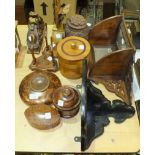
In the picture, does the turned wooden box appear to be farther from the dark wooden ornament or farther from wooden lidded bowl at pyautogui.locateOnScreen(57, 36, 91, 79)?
the dark wooden ornament

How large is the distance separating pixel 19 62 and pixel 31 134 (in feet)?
1.78

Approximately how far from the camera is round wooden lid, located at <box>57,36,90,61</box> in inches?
63.5

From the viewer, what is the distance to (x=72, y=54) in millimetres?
1627

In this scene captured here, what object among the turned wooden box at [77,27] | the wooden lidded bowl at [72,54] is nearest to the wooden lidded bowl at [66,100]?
the wooden lidded bowl at [72,54]

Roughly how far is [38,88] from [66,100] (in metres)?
0.20

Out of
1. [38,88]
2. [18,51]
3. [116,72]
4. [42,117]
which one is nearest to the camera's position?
[42,117]

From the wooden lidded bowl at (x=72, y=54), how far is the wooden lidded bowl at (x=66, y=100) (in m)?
0.18

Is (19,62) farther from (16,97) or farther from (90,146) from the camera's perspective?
(90,146)

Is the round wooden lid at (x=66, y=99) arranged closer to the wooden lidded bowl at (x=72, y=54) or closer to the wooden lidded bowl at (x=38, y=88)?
the wooden lidded bowl at (x=38, y=88)

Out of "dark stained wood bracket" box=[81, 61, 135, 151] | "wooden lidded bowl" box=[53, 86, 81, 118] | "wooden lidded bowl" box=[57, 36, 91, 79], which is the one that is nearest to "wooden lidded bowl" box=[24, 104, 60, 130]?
"wooden lidded bowl" box=[53, 86, 81, 118]

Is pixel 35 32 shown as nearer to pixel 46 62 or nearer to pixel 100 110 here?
pixel 46 62

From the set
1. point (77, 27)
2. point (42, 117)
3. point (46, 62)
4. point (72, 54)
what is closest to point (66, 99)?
point (42, 117)

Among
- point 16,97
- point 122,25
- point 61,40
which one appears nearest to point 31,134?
point 16,97

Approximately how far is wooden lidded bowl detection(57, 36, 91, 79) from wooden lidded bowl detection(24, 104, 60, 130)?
11.3 inches
